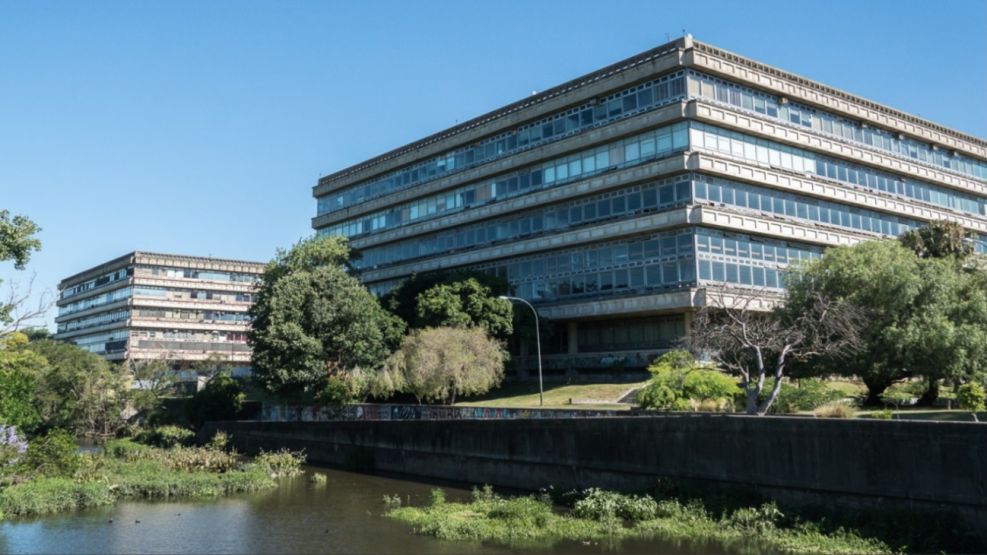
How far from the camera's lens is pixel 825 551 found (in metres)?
A: 18.3

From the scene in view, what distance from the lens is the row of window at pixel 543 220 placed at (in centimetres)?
5288

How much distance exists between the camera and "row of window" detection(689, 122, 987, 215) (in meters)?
52.5

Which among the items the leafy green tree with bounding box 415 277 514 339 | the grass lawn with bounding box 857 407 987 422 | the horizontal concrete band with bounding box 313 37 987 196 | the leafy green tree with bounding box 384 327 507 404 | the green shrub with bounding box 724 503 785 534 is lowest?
the green shrub with bounding box 724 503 785 534

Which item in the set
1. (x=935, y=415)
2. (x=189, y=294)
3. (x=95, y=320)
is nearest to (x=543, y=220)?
(x=935, y=415)

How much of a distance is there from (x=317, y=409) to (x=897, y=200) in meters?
48.0

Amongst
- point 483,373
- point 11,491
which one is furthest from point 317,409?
point 11,491

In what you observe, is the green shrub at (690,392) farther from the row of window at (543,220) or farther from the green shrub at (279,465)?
the row of window at (543,220)

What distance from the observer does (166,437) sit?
5681 centimetres

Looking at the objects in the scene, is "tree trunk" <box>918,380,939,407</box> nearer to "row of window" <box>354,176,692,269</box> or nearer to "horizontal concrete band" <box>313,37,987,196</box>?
"row of window" <box>354,176,692,269</box>

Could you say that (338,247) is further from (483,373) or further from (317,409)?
(483,373)

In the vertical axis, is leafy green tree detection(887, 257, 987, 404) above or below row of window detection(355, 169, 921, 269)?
below

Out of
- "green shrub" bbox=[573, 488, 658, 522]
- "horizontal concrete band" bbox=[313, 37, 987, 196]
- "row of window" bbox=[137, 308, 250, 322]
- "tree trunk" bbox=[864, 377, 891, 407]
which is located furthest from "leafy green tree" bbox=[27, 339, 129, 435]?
A: "tree trunk" bbox=[864, 377, 891, 407]

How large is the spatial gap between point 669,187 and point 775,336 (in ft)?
78.1

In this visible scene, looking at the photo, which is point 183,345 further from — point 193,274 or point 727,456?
point 727,456
